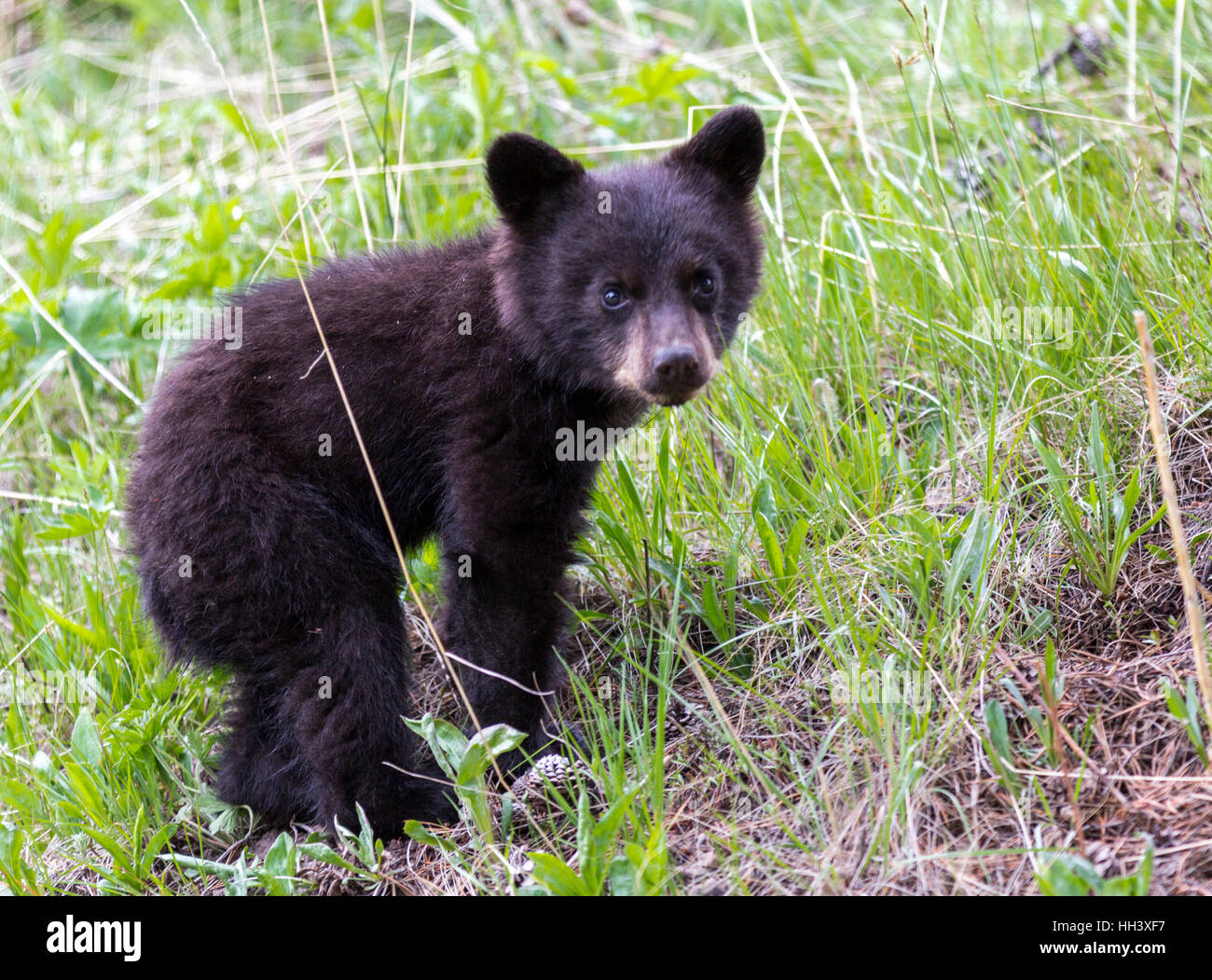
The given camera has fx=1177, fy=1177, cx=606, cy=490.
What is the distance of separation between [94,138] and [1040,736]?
735cm

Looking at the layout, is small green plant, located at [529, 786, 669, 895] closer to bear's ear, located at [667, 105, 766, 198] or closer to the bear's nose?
the bear's nose

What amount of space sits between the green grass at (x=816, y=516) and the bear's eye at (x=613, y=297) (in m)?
0.63

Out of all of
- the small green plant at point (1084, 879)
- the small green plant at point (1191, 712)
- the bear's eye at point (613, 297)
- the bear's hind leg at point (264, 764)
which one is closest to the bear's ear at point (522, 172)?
the bear's eye at point (613, 297)

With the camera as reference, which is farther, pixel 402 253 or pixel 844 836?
pixel 402 253

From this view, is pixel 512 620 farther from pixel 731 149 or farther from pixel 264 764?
pixel 731 149

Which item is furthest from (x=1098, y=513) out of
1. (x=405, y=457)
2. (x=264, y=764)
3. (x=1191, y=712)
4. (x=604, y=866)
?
(x=264, y=764)

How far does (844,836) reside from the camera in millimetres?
3148

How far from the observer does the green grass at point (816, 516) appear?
321 centimetres

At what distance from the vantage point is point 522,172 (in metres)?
4.12

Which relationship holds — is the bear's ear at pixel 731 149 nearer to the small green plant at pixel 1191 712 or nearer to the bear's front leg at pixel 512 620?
the bear's front leg at pixel 512 620

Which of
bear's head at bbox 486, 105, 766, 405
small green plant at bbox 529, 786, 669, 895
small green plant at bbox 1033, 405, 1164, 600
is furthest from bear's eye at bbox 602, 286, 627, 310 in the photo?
small green plant at bbox 529, 786, 669, 895
